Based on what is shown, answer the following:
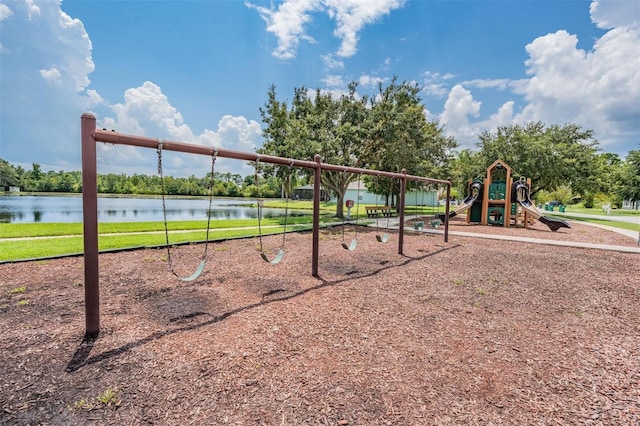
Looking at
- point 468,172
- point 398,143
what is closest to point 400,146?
point 398,143

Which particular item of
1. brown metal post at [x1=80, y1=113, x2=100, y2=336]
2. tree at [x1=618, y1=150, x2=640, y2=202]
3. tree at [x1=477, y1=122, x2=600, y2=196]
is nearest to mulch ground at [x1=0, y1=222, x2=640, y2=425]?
brown metal post at [x1=80, y1=113, x2=100, y2=336]

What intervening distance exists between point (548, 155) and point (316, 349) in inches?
917

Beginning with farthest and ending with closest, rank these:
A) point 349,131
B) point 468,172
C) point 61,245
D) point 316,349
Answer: point 468,172
point 349,131
point 61,245
point 316,349

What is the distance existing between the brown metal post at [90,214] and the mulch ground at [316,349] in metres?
0.29

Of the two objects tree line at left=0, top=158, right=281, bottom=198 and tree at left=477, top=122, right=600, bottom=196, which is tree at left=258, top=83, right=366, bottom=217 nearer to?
tree at left=477, top=122, right=600, bottom=196

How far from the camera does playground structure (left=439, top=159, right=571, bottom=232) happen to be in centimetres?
1553

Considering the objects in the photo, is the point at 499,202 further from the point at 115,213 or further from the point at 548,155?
the point at 115,213

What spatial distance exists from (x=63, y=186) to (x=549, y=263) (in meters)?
89.3

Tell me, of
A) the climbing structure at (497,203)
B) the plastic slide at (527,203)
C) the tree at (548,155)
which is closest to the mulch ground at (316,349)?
the plastic slide at (527,203)

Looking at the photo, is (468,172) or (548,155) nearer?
(548,155)

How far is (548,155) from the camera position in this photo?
20297 mm

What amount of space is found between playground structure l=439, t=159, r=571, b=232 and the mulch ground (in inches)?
412

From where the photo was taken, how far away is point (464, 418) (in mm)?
2270

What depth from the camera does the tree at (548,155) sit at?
20.3 metres
